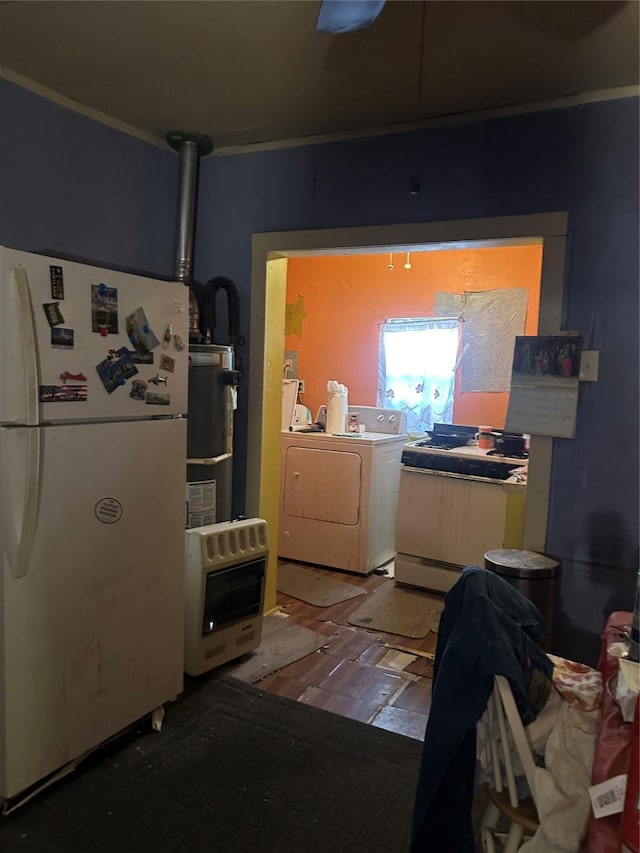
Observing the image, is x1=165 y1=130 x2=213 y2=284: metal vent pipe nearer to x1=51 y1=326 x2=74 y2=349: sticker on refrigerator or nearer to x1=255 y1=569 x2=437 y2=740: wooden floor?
x1=51 y1=326 x2=74 y2=349: sticker on refrigerator

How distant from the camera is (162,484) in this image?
2.18 metres

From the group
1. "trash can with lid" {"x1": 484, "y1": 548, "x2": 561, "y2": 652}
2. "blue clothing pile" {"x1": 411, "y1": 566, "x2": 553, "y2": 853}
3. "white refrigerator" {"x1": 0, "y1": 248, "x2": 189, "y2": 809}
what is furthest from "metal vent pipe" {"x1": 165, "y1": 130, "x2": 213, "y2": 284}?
"blue clothing pile" {"x1": 411, "y1": 566, "x2": 553, "y2": 853}

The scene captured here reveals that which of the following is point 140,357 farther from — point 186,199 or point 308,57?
point 186,199

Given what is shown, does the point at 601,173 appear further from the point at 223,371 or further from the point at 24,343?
the point at 24,343

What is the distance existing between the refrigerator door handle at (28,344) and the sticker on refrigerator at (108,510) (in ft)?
1.18

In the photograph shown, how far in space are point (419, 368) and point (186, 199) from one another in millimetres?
2180

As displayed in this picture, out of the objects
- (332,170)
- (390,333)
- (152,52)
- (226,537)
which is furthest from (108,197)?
(390,333)

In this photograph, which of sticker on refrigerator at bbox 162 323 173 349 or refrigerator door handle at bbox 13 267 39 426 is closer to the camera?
refrigerator door handle at bbox 13 267 39 426

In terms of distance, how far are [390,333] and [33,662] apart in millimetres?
3442

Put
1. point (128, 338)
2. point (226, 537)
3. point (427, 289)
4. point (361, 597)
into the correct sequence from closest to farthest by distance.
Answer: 1. point (128, 338)
2. point (226, 537)
3. point (361, 597)
4. point (427, 289)

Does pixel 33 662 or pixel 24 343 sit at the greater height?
pixel 24 343

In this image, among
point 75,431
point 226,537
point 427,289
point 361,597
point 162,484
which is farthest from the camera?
point 427,289

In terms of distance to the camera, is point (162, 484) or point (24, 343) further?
point (162, 484)

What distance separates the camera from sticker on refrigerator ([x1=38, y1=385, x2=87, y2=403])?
1787 mm
